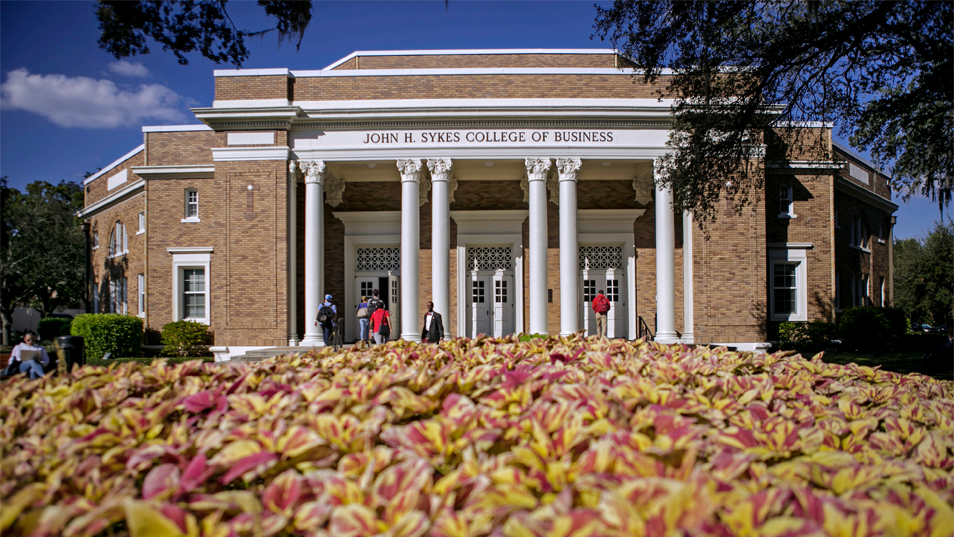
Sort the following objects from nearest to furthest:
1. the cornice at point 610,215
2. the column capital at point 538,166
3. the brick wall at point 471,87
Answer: the column capital at point 538,166, the brick wall at point 471,87, the cornice at point 610,215

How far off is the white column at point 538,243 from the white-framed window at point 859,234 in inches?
685

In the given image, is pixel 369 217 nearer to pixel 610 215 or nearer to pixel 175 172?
pixel 175 172

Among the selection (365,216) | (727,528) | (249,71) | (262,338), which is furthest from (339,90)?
(727,528)

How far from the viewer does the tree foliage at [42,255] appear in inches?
1200

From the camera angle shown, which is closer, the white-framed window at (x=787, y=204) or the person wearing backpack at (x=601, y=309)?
the person wearing backpack at (x=601, y=309)

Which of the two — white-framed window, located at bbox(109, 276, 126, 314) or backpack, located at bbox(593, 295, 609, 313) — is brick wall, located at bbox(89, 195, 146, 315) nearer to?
white-framed window, located at bbox(109, 276, 126, 314)

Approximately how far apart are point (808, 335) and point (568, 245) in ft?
32.8

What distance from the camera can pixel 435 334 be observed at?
14.7m

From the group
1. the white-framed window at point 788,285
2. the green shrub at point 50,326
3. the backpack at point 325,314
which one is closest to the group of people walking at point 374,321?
the backpack at point 325,314

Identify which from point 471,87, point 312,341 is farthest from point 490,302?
point 471,87

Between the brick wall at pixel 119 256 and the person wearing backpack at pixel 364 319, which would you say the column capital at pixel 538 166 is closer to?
the person wearing backpack at pixel 364 319

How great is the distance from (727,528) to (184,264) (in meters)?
23.5

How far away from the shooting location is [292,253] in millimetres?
18312

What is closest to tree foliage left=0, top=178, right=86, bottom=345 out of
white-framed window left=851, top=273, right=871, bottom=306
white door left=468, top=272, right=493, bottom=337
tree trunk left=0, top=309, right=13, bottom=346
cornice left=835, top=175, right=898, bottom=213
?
tree trunk left=0, top=309, right=13, bottom=346
